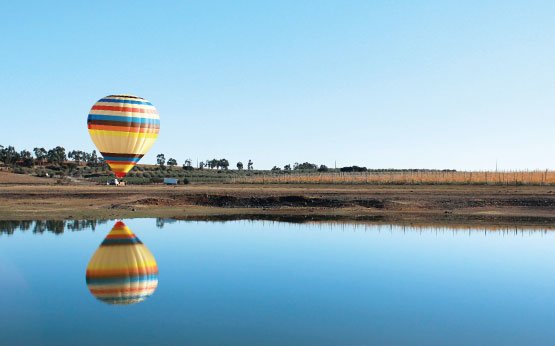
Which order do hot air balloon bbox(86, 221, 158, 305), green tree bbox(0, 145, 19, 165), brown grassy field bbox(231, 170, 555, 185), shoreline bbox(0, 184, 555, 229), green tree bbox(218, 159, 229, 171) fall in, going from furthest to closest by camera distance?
green tree bbox(218, 159, 229, 171)
green tree bbox(0, 145, 19, 165)
brown grassy field bbox(231, 170, 555, 185)
shoreline bbox(0, 184, 555, 229)
hot air balloon bbox(86, 221, 158, 305)

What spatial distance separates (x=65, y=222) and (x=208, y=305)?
2090cm

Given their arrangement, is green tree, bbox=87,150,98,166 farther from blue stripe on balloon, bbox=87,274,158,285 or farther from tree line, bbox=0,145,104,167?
blue stripe on balloon, bbox=87,274,158,285

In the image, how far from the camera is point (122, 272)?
1683cm

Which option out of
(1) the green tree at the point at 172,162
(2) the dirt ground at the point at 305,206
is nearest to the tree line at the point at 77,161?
(1) the green tree at the point at 172,162

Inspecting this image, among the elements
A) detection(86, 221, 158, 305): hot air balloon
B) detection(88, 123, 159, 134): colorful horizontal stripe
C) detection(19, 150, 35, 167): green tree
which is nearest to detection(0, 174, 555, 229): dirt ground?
detection(88, 123, 159, 134): colorful horizontal stripe

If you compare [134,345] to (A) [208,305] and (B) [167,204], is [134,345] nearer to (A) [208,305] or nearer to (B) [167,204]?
(A) [208,305]

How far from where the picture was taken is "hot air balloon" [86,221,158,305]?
1407cm

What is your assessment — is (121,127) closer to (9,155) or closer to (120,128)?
(120,128)

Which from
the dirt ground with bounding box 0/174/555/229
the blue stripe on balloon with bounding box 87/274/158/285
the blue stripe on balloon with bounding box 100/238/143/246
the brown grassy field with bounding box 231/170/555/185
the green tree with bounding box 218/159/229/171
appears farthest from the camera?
the green tree with bounding box 218/159/229/171

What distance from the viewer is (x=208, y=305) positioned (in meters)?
12.9

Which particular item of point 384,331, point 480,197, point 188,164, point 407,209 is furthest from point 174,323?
point 188,164

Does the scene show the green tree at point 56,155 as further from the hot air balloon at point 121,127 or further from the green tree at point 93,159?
the hot air balloon at point 121,127

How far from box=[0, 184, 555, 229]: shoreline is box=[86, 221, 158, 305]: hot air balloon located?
11.9 meters

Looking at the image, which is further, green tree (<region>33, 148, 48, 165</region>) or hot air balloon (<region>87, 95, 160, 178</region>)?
green tree (<region>33, 148, 48, 165</region>)
